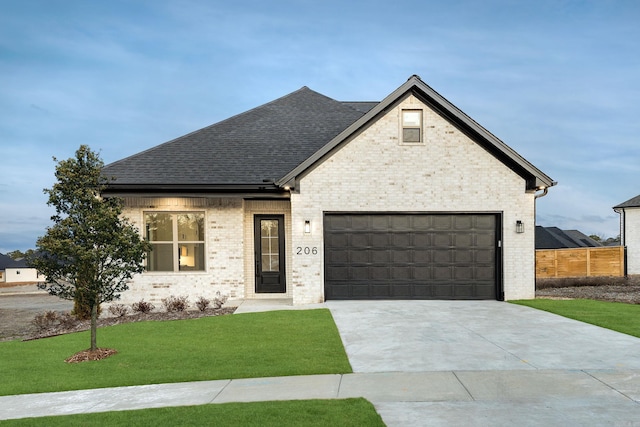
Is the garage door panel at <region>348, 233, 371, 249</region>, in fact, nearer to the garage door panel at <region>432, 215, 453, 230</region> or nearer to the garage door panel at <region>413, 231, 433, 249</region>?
the garage door panel at <region>413, 231, 433, 249</region>

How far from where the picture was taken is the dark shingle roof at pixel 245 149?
14023 mm

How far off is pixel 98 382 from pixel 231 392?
231cm

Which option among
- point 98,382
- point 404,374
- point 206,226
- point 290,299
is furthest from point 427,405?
point 206,226

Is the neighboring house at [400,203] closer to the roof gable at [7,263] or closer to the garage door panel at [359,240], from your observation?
the garage door panel at [359,240]

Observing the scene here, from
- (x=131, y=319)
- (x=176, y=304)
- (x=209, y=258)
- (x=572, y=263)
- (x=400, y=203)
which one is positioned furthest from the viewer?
(x=572, y=263)

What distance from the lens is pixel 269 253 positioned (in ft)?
48.8

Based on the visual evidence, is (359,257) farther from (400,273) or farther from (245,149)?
(245,149)

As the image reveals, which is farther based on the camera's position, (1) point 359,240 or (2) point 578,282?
(2) point 578,282

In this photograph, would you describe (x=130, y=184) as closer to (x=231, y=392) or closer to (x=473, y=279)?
(x=231, y=392)

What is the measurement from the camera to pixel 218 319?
11203mm

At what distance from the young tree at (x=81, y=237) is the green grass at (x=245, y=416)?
11.6 ft

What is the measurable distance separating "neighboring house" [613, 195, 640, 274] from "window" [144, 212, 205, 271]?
2591 centimetres

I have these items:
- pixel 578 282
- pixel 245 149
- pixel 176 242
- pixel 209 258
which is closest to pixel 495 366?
A: pixel 209 258

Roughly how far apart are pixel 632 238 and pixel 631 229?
689 millimetres
